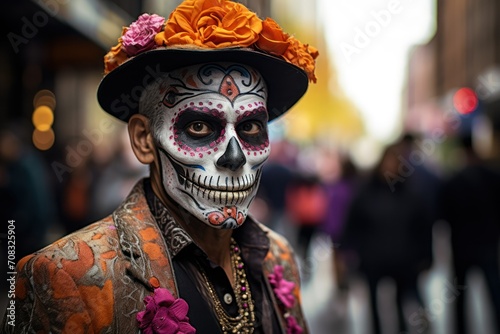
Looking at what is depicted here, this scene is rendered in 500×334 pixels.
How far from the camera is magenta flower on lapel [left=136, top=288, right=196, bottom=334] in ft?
8.09

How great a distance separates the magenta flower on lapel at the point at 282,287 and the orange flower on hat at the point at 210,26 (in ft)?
3.34

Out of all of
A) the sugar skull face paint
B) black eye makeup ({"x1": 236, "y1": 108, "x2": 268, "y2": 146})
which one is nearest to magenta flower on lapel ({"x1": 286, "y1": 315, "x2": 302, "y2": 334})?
the sugar skull face paint

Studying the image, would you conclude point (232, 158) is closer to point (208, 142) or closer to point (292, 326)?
point (208, 142)

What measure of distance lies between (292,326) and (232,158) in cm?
83

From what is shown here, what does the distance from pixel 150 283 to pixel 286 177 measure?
28.2 ft

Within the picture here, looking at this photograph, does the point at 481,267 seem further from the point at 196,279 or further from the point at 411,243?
the point at 196,279

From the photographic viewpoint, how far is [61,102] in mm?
16359

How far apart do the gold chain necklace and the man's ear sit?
19.8 inches

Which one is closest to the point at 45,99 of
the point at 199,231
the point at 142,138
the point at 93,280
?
the point at 142,138

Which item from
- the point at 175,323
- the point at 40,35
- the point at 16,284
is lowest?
the point at 175,323

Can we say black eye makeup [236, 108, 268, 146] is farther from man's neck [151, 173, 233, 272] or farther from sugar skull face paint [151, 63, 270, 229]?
man's neck [151, 173, 233, 272]

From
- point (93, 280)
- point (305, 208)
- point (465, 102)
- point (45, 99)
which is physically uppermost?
point (465, 102)

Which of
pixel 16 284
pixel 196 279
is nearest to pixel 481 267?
pixel 196 279

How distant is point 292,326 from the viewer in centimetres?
302
